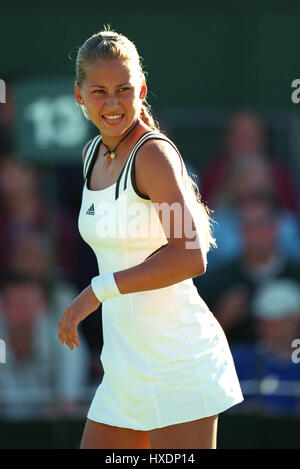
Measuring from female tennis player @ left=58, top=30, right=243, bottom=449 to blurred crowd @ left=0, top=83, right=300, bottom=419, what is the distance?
8.54 ft

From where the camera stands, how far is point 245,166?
6227 mm

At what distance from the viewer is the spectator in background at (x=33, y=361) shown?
5695 millimetres

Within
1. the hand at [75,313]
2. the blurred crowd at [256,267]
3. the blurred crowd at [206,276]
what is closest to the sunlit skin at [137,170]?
the hand at [75,313]

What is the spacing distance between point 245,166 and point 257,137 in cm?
28

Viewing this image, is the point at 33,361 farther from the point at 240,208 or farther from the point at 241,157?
the point at 241,157

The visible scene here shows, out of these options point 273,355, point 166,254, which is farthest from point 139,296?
point 273,355

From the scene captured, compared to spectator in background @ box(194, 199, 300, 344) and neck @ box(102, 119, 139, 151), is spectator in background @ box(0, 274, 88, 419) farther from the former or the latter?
neck @ box(102, 119, 139, 151)

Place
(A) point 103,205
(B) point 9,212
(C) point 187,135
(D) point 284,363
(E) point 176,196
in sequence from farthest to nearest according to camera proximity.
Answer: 1. (C) point 187,135
2. (B) point 9,212
3. (D) point 284,363
4. (A) point 103,205
5. (E) point 176,196

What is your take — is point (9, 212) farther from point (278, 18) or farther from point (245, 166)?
point (278, 18)

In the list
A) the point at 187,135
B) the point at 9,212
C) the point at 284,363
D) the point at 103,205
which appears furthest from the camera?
the point at 187,135

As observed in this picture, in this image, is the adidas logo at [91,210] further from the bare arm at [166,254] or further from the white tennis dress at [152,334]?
the bare arm at [166,254]

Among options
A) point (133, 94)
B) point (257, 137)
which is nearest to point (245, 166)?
point (257, 137)

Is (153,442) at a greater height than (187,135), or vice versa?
(187,135)

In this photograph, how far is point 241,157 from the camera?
20.8 feet
